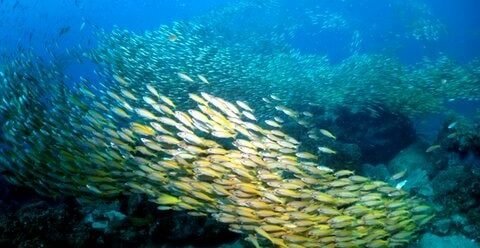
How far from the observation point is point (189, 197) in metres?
6.41

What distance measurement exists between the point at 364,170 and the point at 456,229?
4046 mm

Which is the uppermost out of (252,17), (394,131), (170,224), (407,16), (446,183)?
(407,16)

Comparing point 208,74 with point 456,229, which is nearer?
point 456,229

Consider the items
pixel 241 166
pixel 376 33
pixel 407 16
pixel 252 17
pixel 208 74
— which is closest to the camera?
pixel 241 166

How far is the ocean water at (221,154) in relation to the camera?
658cm

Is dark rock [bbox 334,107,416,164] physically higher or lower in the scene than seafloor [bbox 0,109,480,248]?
higher

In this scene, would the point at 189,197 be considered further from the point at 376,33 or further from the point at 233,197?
the point at 376,33

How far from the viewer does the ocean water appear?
21.6 feet

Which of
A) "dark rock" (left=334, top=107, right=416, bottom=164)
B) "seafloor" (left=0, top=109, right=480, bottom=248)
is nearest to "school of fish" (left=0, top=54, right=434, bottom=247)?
"seafloor" (left=0, top=109, right=480, bottom=248)

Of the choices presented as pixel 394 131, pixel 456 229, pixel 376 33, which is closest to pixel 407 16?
pixel 376 33

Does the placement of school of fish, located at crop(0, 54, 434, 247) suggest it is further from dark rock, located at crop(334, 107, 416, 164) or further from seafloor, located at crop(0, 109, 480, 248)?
dark rock, located at crop(334, 107, 416, 164)

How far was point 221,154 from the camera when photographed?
6.90m

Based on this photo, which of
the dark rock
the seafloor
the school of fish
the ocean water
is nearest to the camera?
the school of fish

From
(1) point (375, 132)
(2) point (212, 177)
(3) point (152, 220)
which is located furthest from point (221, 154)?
(1) point (375, 132)
